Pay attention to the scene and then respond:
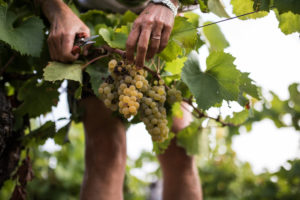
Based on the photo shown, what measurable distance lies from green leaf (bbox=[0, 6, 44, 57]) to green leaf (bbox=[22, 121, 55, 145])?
36 cm

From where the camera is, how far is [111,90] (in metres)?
1.12

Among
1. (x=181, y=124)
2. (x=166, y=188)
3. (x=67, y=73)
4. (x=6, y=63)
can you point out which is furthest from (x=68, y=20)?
(x=166, y=188)

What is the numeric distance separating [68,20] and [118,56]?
0.23 meters

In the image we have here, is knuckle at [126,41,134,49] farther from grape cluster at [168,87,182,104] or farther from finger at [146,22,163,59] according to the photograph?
grape cluster at [168,87,182,104]

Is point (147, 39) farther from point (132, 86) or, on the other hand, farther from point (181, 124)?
point (181, 124)

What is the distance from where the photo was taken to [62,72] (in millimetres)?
1086

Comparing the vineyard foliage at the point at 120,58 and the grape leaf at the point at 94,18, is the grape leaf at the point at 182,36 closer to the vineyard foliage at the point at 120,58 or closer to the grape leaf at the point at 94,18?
the vineyard foliage at the point at 120,58

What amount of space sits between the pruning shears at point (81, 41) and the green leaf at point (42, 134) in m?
0.41

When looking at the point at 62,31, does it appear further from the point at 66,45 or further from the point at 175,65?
the point at 175,65

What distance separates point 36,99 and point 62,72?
1.33 ft

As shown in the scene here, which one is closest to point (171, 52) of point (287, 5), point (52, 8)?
point (287, 5)

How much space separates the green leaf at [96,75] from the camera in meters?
1.20

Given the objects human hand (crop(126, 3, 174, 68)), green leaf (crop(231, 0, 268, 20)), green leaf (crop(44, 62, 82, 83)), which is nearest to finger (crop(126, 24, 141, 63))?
human hand (crop(126, 3, 174, 68))

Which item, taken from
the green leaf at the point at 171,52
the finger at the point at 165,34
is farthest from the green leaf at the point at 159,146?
the finger at the point at 165,34
